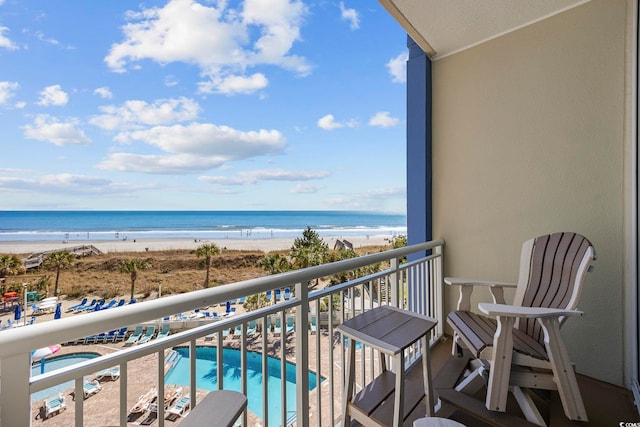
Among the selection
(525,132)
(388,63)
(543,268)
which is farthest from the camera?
(388,63)

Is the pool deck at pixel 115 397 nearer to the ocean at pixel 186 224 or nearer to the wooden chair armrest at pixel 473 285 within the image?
the wooden chair armrest at pixel 473 285

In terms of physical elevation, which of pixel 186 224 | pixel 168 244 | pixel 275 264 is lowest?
pixel 275 264

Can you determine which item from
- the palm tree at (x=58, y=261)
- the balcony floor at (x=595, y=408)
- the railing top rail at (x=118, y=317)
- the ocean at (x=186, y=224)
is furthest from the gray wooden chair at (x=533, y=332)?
the ocean at (x=186, y=224)

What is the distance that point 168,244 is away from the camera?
18969mm

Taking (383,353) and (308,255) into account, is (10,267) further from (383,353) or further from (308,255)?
(383,353)

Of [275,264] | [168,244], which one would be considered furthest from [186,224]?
[275,264]

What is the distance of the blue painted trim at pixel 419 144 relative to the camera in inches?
110

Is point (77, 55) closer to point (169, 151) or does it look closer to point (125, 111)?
point (125, 111)

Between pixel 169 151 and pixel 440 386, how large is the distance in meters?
26.5

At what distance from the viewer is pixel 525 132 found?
7.63 feet

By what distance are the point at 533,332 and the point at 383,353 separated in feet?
3.48

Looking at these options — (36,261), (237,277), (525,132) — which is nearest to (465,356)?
(525,132)

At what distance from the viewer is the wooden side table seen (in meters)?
1.25

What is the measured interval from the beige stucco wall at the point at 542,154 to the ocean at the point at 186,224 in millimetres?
17995
